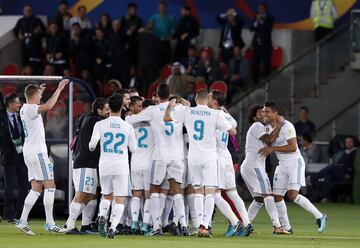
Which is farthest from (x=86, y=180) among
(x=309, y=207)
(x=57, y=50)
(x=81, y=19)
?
(x=81, y=19)

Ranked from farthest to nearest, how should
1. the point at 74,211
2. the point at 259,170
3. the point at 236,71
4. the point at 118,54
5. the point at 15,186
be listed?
the point at 118,54, the point at 236,71, the point at 15,186, the point at 259,170, the point at 74,211

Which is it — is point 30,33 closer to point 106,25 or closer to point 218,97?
point 106,25

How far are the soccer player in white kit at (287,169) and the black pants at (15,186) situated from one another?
4.61 m

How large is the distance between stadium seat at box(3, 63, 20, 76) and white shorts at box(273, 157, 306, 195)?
15.5 m

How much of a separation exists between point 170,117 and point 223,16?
1499 cm

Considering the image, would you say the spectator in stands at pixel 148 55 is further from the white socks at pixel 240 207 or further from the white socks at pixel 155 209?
the white socks at pixel 155 209

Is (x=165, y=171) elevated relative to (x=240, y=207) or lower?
elevated

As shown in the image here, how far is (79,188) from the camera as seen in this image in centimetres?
2234

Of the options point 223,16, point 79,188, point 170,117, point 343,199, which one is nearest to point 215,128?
point 170,117

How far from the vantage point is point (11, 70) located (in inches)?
1495

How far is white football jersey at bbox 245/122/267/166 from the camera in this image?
920 inches

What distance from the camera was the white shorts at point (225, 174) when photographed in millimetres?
22281

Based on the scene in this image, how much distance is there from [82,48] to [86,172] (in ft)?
49.1

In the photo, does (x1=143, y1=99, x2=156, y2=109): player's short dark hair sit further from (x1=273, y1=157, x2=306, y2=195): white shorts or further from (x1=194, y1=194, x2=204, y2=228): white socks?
(x1=273, y1=157, x2=306, y2=195): white shorts
